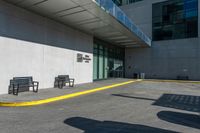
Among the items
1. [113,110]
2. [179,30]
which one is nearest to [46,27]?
[113,110]

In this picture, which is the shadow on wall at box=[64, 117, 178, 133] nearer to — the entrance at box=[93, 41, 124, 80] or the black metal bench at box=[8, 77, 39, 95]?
the black metal bench at box=[8, 77, 39, 95]

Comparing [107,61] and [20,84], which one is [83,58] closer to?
[107,61]

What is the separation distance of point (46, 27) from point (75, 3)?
3.27 meters

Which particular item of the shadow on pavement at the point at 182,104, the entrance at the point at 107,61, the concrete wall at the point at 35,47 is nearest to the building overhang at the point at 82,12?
the concrete wall at the point at 35,47

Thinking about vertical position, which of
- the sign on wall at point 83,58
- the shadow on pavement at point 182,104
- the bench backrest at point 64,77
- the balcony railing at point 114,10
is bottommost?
the shadow on pavement at point 182,104

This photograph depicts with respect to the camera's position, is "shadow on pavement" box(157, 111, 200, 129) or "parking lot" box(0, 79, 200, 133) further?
"shadow on pavement" box(157, 111, 200, 129)

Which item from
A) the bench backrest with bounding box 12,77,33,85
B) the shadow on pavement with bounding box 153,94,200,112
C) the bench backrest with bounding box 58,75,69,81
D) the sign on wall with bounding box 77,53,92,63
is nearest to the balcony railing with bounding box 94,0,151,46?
the sign on wall with bounding box 77,53,92,63

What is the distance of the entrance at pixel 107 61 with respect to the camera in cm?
1767

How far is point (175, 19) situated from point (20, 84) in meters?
21.5

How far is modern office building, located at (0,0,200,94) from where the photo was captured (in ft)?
29.5

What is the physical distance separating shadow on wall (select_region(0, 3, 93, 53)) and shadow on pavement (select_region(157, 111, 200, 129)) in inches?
329

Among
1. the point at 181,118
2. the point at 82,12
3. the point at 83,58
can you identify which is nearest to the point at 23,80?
the point at 82,12

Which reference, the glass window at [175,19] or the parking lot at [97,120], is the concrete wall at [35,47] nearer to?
the parking lot at [97,120]

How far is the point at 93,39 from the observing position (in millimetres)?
17047
